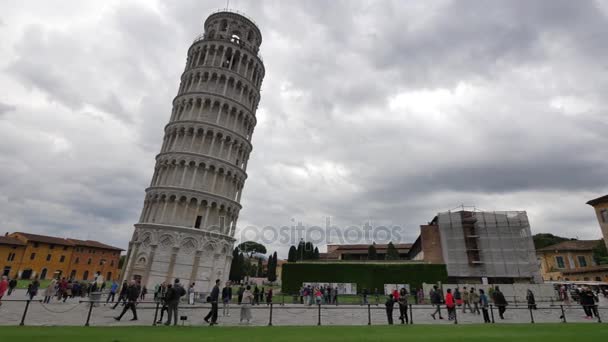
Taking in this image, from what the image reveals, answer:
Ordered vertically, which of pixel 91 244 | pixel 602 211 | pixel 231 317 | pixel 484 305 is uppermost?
pixel 602 211

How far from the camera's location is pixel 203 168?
3544cm

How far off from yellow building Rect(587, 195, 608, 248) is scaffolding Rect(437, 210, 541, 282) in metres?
9.22

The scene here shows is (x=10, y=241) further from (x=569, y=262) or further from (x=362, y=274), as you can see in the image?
(x=569, y=262)

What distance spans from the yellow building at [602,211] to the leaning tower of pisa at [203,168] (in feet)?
157

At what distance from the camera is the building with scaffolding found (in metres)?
39.1

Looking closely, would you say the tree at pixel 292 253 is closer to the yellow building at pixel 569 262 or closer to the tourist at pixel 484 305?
the yellow building at pixel 569 262

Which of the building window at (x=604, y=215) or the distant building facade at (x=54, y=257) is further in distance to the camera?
→ the distant building facade at (x=54, y=257)

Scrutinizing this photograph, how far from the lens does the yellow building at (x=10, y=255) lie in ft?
193

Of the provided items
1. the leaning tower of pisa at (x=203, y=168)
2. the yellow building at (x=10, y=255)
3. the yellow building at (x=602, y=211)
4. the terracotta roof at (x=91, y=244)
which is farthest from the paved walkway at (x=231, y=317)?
the terracotta roof at (x=91, y=244)

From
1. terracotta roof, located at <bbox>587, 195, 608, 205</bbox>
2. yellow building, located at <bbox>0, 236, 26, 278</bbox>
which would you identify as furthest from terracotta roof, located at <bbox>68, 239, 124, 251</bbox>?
terracotta roof, located at <bbox>587, 195, 608, 205</bbox>

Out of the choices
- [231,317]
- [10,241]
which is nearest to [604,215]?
[231,317]

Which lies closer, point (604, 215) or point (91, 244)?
point (604, 215)

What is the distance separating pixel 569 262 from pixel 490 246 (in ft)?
88.3

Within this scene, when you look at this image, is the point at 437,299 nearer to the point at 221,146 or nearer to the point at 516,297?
the point at 516,297
